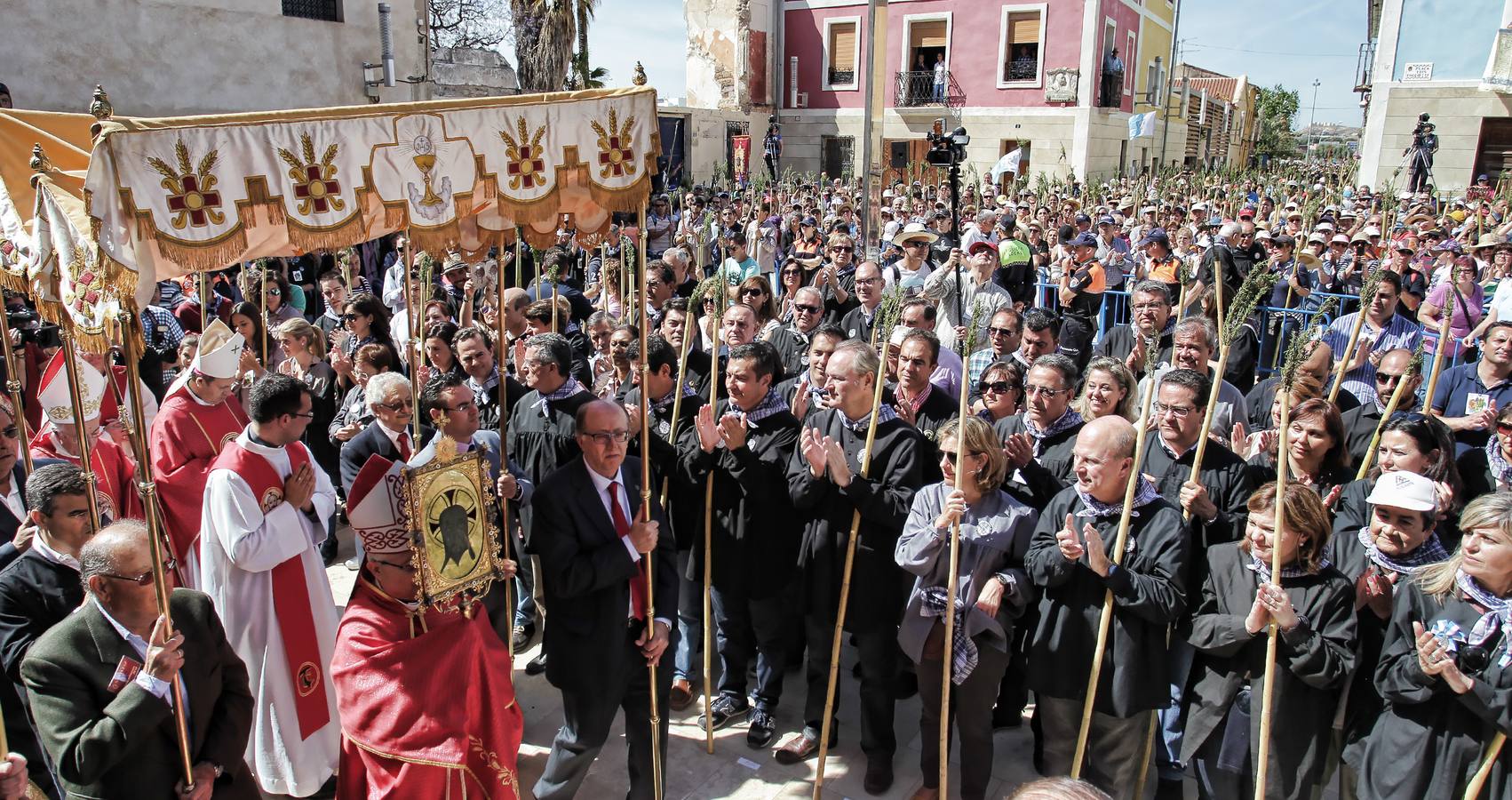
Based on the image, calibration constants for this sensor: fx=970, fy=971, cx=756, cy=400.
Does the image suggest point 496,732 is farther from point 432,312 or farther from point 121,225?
point 432,312

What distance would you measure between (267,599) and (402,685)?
4.35ft

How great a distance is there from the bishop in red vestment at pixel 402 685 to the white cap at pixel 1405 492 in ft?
10.7

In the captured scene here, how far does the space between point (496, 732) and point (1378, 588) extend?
128 inches

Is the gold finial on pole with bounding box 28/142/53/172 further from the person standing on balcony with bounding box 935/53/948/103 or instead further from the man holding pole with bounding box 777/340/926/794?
the person standing on balcony with bounding box 935/53/948/103

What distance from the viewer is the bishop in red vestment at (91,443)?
4680 mm

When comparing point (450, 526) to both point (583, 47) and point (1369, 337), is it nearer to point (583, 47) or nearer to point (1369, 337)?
point (1369, 337)

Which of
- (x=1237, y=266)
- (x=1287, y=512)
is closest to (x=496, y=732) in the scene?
(x=1287, y=512)

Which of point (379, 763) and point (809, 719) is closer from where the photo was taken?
point (379, 763)

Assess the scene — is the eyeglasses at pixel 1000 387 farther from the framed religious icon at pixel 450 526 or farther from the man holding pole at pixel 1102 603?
the framed religious icon at pixel 450 526

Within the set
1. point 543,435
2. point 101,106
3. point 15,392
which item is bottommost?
point 543,435

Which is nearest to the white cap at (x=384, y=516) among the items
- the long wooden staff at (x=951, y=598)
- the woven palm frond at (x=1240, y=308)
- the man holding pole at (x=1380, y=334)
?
the long wooden staff at (x=951, y=598)

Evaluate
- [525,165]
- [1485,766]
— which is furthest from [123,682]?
[1485,766]

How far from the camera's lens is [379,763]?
323 centimetres

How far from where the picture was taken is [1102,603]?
3.78m
